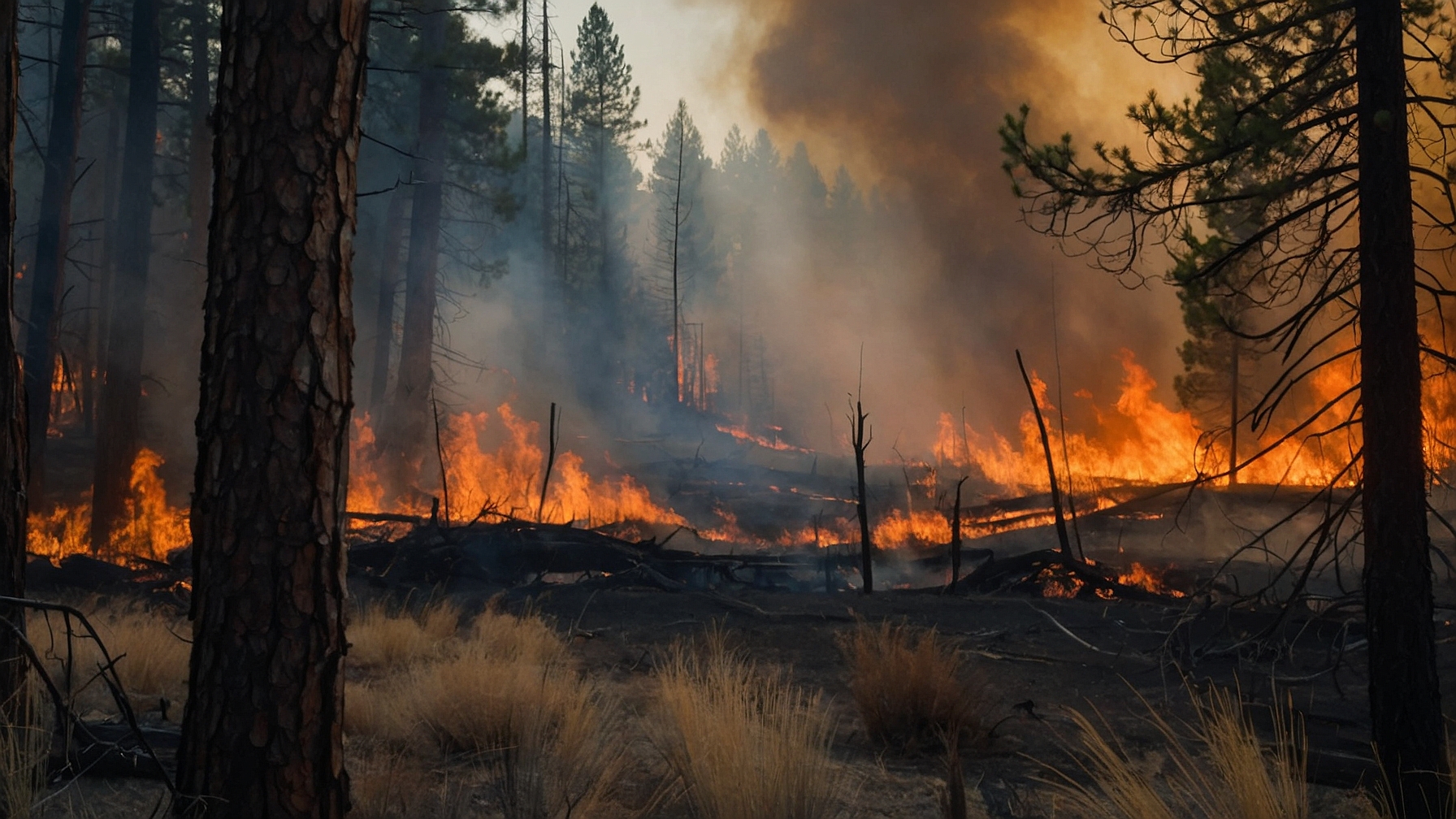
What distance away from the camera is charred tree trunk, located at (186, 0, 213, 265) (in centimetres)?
1878

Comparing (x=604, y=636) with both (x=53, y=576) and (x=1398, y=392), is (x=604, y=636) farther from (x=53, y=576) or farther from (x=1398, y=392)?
(x=1398, y=392)

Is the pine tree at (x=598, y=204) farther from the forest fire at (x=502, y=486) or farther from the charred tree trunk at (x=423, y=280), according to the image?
the charred tree trunk at (x=423, y=280)

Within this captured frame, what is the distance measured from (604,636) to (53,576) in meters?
6.04

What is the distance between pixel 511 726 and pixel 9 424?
2.86 m

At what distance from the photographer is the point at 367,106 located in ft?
93.5

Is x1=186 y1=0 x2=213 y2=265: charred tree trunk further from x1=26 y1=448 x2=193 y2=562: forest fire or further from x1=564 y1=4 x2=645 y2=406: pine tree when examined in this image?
x1=564 y1=4 x2=645 y2=406: pine tree

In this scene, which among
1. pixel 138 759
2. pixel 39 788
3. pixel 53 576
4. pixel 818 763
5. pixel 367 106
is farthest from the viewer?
pixel 367 106

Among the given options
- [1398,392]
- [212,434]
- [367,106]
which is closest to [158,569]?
[212,434]

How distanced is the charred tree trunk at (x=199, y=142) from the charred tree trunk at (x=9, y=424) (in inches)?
590

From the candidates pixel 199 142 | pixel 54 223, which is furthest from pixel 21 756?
pixel 199 142

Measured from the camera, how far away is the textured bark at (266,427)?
10.5 ft

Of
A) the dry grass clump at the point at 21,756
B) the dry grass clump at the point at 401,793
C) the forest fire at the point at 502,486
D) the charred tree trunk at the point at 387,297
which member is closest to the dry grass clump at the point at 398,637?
the dry grass clump at the point at 401,793

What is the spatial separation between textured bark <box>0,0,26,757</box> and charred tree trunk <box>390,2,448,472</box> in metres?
15.8

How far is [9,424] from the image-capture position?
428cm
